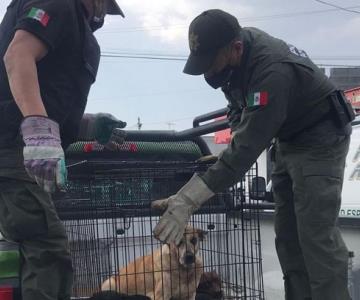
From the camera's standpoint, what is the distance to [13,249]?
7.63 ft

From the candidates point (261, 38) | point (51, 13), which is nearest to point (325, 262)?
point (261, 38)

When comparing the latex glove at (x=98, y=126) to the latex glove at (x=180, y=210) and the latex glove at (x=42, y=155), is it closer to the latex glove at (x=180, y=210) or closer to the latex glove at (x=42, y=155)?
the latex glove at (x=180, y=210)

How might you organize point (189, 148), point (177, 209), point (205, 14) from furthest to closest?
point (189, 148) → point (205, 14) → point (177, 209)

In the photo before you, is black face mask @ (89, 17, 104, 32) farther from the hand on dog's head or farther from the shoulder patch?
the hand on dog's head

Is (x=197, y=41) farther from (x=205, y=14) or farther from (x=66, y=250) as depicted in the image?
(x=66, y=250)

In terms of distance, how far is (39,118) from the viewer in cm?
213

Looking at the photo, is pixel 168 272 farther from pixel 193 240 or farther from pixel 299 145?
pixel 299 145

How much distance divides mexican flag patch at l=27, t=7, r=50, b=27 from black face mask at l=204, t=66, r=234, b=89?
91 cm

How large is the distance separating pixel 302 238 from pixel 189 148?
1568 mm

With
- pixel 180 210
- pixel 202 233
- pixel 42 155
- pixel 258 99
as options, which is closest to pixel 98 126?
pixel 180 210

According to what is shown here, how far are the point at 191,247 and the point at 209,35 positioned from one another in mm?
1505

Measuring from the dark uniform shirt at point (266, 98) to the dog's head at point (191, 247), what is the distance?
107 cm

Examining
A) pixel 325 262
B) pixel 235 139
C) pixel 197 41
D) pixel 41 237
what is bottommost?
pixel 325 262

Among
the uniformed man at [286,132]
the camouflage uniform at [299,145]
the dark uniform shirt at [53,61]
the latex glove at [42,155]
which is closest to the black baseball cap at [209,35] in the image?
the uniformed man at [286,132]
